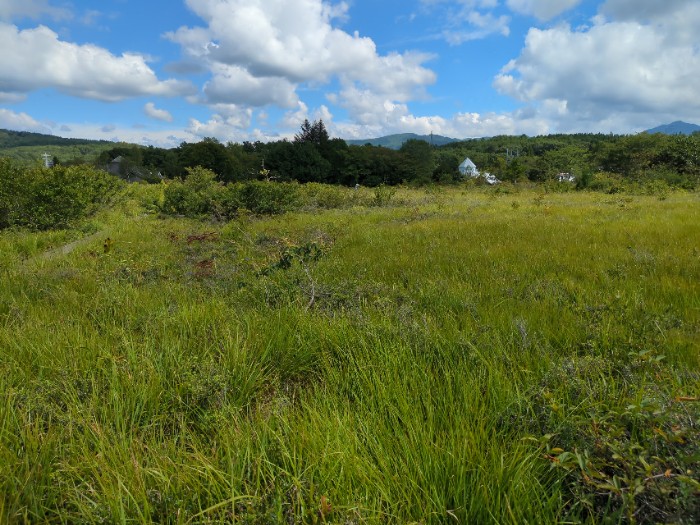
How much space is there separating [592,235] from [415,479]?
6.81 metres

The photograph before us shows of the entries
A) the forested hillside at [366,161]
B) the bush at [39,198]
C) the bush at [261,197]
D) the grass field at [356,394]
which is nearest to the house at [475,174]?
the forested hillside at [366,161]

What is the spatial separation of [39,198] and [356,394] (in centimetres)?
1067

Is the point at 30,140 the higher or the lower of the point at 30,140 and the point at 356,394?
the higher

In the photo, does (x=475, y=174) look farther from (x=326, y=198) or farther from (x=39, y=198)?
(x=39, y=198)

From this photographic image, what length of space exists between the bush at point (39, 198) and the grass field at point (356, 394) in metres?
5.20

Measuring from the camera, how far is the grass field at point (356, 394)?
143 cm

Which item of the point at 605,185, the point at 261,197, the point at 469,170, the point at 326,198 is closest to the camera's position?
the point at 261,197

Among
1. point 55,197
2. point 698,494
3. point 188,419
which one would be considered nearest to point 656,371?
point 698,494

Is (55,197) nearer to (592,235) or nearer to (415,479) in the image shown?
(415,479)

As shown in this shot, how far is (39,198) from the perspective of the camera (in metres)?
9.38

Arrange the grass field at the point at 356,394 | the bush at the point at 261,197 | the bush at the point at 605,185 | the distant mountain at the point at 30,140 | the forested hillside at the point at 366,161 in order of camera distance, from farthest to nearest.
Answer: the distant mountain at the point at 30,140 → the forested hillside at the point at 366,161 → the bush at the point at 605,185 → the bush at the point at 261,197 → the grass field at the point at 356,394

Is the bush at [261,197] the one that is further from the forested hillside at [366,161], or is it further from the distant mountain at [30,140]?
the distant mountain at [30,140]

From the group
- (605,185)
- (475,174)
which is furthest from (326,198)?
(475,174)

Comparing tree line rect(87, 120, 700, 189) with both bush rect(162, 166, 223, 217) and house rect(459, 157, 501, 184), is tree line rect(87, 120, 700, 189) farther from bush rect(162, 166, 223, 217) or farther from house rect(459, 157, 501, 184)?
bush rect(162, 166, 223, 217)
